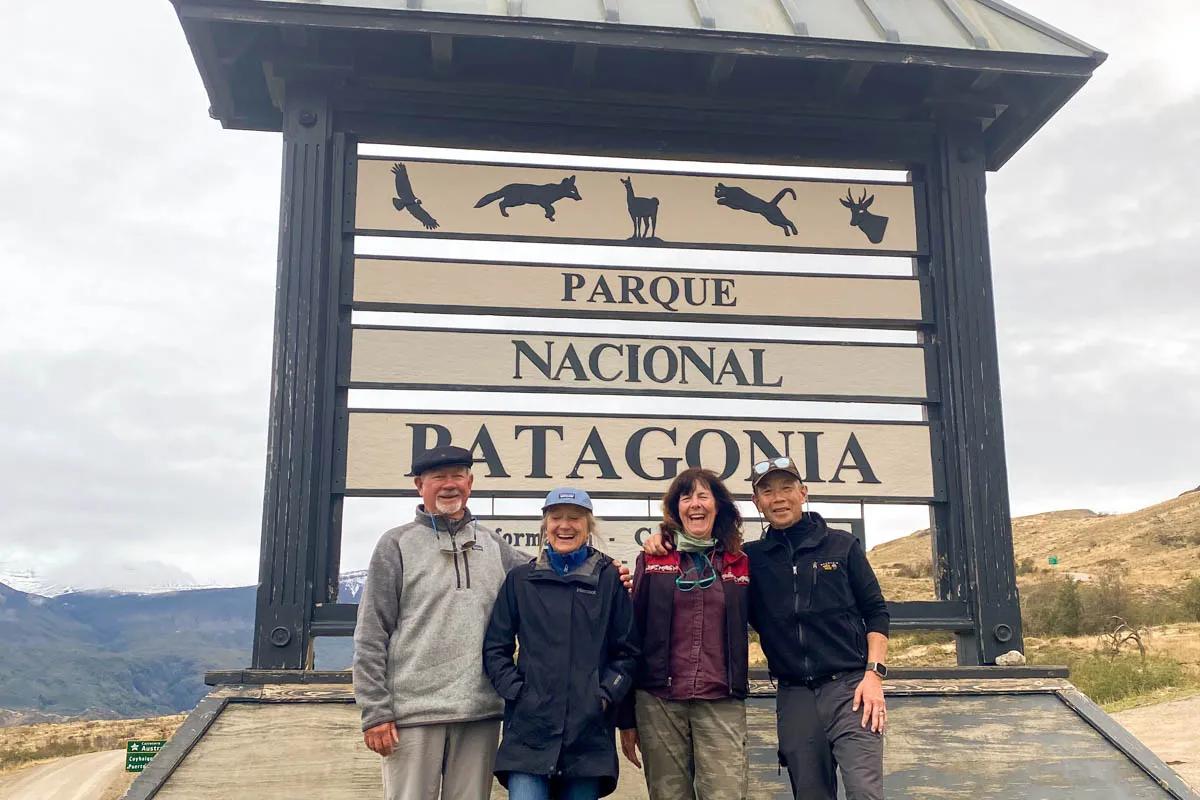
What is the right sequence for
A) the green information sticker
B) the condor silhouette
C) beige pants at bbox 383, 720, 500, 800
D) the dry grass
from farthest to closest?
the dry grass, the green information sticker, the condor silhouette, beige pants at bbox 383, 720, 500, 800

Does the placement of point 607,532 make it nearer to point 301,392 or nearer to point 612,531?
point 612,531

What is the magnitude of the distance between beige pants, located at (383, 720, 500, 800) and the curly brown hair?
3.37ft

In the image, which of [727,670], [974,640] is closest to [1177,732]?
[974,640]

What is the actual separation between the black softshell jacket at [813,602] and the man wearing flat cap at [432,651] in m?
0.59

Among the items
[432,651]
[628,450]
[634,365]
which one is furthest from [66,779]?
[432,651]

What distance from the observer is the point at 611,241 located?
257 inches

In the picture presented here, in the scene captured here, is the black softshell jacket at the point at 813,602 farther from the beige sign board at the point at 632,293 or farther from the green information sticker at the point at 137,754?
the green information sticker at the point at 137,754

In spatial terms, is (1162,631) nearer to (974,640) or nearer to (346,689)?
(974,640)

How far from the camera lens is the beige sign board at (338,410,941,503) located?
6.08 metres

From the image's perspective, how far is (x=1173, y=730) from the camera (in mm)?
13219

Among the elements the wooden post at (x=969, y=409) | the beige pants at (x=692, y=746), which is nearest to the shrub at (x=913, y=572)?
the wooden post at (x=969, y=409)

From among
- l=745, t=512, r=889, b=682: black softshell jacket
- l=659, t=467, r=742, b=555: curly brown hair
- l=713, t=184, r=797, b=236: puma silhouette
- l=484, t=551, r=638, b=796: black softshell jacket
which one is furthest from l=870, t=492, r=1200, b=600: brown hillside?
l=484, t=551, r=638, b=796: black softshell jacket

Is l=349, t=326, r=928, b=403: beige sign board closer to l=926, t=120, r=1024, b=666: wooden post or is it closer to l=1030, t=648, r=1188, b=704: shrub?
l=926, t=120, r=1024, b=666: wooden post

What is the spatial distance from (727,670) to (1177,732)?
39.2 feet
